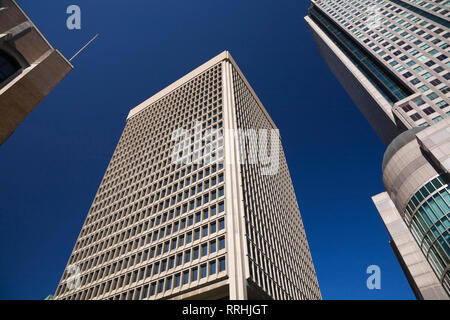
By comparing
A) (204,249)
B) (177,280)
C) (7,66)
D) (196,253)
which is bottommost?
(177,280)

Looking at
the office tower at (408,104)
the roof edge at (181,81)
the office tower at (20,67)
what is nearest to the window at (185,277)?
the office tower at (20,67)

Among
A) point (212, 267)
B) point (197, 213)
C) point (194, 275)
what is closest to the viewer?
point (212, 267)

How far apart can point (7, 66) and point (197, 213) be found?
88.6 ft

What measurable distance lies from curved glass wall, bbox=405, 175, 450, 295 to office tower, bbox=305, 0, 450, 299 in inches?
4.5

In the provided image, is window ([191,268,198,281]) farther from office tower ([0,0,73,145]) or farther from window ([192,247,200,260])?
office tower ([0,0,73,145])

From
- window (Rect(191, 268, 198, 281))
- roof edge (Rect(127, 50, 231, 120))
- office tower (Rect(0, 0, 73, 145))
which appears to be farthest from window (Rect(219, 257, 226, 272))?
roof edge (Rect(127, 50, 231, 120))

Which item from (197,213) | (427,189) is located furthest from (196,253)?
(427,189)

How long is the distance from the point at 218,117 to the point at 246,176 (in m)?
14.7

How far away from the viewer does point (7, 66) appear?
803 inches

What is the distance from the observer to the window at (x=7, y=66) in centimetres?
1992

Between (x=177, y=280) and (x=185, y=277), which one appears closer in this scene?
(x=185, y=277)

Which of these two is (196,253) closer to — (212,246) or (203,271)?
(212,246)

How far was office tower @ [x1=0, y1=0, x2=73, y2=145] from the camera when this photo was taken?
63.2 feet

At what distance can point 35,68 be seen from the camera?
70.1ft
